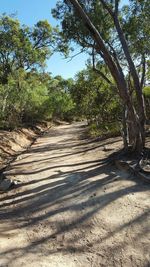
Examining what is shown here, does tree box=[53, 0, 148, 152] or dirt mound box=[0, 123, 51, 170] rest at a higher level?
tree box=[53, 0, 148, 152]

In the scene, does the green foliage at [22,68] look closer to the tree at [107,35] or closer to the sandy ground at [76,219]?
the tree at [107,35]

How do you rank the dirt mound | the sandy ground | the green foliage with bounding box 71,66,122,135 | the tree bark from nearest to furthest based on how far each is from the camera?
1. the sandy ground
2. the tree bark
3. the dirt mound
4. the green foliage with bounding box 71,66,122,135

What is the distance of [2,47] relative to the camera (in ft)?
80.3

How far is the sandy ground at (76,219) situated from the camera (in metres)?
4.20

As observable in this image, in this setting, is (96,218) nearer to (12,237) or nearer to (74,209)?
(74,209)

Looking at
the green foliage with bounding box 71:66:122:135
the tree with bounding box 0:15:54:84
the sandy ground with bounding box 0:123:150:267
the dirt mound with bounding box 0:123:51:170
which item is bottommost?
the sandy ground with bounding box 0:123:150:267

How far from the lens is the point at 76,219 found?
5.50 metres

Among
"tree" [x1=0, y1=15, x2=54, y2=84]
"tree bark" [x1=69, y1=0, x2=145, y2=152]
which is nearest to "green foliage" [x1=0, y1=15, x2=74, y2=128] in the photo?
"tree" [x1=0, y1=15, x2=54, y2=84]

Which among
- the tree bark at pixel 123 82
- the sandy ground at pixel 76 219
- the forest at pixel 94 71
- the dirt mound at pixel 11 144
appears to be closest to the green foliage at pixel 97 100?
the forest at pixel 94 71

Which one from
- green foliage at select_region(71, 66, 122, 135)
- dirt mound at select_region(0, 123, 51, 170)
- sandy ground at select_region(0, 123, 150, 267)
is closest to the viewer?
sandy ground at select_region(0, 123, 150, 267)

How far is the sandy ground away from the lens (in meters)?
4.20

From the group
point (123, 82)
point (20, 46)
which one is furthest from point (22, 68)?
point (123, 82)

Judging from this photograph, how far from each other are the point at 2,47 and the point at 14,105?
7.04 metres

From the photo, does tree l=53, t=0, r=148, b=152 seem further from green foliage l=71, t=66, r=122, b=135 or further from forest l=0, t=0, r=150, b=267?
green foliage l=71, t=66, r=122, b=135
